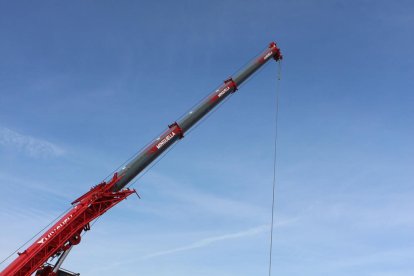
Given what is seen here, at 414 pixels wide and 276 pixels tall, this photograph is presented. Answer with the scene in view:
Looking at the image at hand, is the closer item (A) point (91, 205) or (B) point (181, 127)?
(A) point (91, 205)

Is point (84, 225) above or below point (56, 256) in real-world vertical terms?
above

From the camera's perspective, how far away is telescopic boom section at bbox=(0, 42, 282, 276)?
21.6 metres

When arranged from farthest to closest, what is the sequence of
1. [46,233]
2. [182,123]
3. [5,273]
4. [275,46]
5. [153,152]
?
[275,46] → [182,123] → [153,152] → [46,233] → [5,273]

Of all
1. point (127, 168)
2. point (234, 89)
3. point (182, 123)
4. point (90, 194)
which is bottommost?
point (90, 194)

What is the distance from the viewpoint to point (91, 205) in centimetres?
2425

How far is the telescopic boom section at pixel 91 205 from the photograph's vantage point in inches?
849

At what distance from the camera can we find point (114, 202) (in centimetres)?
2523

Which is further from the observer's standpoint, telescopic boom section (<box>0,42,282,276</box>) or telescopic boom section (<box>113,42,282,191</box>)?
telescopic boom section (<box>113,42,282,191</box>)

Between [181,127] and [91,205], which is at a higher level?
[181,127]

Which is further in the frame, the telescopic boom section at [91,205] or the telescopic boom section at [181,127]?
the telescopic boom section at [181,127]

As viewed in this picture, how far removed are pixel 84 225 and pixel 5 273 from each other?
4.87 m

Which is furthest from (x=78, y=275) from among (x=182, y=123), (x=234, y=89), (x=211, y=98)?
(x=234, y=89)

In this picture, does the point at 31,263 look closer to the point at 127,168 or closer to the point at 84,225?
the point at 84,225

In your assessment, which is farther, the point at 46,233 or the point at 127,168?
the point at 127,168
